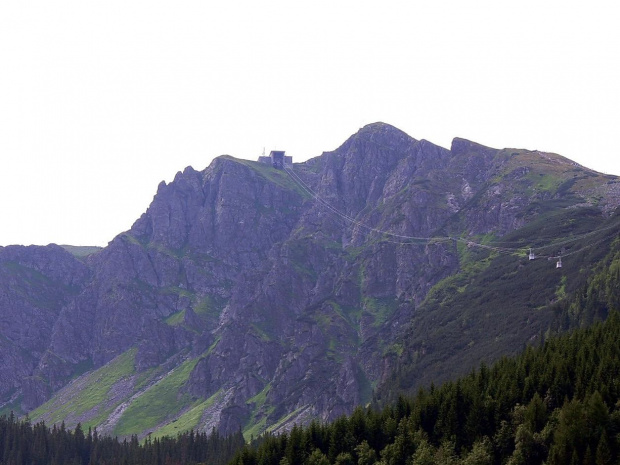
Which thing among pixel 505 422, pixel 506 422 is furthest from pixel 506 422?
pixel 505 422

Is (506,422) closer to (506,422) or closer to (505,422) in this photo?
(506,422)

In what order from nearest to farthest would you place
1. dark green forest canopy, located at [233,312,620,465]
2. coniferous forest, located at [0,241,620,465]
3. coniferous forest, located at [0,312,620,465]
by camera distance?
coniferous forest, located at [0,241,620,465] < coniferous forest, located at [0,312,620,465] < dark green forest canopy, located at [233,312,620,465]

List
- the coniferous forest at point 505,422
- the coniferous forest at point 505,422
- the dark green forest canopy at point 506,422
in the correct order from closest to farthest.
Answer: the coniferous forest at point 505,422 < the coniferous forest at point 505,422 < the dark green forest canopy at point 506,422

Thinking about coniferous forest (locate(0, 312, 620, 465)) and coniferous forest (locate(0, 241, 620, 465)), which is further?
coniferous forest (locate(0, 312, 620, 465))

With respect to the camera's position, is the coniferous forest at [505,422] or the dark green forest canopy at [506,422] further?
the dark green forest canopy at [506,422]

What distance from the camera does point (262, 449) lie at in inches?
7402

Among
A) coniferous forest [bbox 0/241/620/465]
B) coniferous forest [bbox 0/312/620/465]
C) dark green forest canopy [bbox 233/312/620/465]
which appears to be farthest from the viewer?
dark green forest canopy [bbox 233/312/620/465]

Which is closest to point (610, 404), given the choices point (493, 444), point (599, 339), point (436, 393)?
point (493, 444)

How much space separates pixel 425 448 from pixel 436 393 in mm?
21100

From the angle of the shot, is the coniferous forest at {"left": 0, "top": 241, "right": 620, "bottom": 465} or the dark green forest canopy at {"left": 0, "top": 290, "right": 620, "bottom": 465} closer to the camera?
the coniferous forest at {"left": 0, "top": 241, "right": 620, "bottom": 465}

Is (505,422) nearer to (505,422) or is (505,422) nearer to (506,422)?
(505,422)

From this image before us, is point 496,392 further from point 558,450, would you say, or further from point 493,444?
point 558,450

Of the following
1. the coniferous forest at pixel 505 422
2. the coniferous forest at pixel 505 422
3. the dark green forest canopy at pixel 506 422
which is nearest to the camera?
the coniferous forest at pixel 505 422

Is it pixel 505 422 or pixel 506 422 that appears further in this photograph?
pixel 506 422
